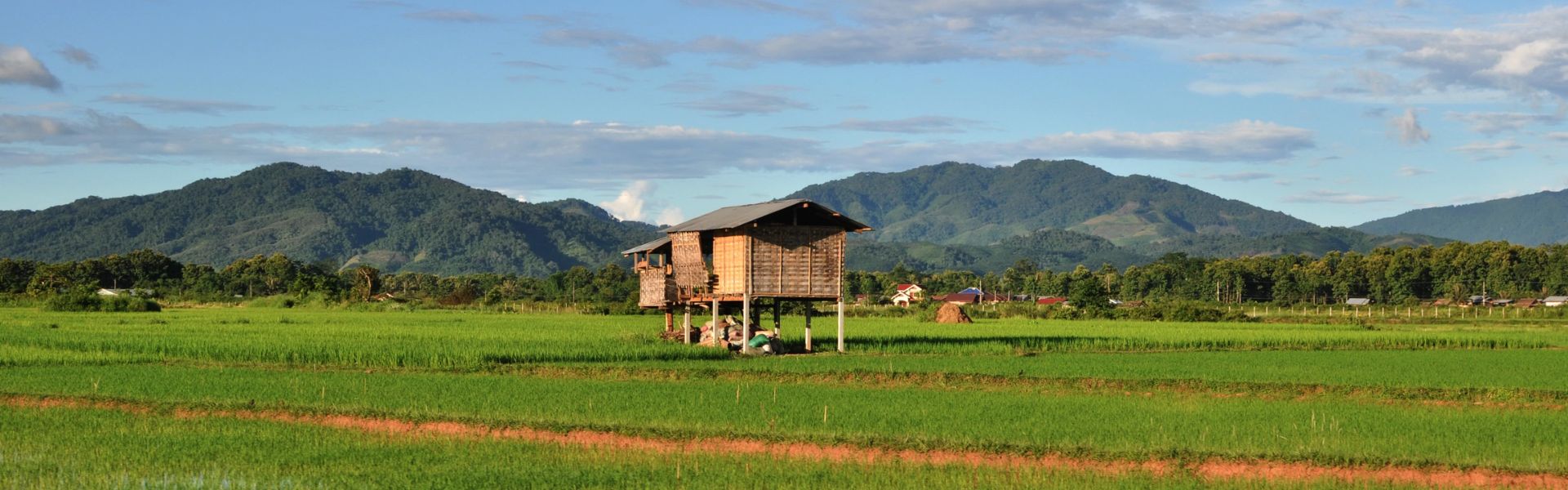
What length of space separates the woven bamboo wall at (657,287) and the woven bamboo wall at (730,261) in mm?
2768

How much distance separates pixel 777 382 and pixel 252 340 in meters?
15.5

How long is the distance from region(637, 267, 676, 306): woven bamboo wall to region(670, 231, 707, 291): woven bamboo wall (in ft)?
3.03

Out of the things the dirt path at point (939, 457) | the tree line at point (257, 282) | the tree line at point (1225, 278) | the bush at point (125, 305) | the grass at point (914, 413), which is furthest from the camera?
the tree line at point (1225, 278)

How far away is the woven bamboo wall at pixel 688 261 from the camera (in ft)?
120

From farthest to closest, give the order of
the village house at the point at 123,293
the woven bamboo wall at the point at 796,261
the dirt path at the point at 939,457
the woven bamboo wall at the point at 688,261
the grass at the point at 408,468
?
the village house at the point at 123,293
the woven bamboo wall at the point at 688,261
the woven bamboo wall at the point at 796,261
the dirt path at the point at 939,457
the grass at the point at 408,468

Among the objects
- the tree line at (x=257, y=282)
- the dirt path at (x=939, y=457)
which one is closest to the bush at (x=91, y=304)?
the tree line at (x=257, y=282)

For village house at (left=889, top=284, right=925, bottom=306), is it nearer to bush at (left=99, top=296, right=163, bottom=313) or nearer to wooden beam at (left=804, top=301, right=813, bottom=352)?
bush at (left=99, top=296, right=163, bottom=313)

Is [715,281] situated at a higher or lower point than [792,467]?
higher

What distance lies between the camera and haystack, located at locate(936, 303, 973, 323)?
5928 cm

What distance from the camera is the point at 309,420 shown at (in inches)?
766

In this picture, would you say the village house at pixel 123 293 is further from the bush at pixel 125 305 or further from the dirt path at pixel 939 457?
the dirt path at pixel 939 457

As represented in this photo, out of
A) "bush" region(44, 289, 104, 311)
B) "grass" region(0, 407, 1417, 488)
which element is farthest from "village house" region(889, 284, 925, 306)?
"grass" region(0, 407, 1417, 488)

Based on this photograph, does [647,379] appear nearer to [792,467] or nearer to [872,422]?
[872,422]

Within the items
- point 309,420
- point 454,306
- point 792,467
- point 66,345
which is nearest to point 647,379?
point 309,420
